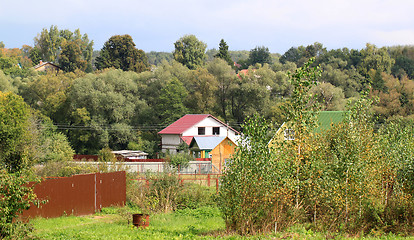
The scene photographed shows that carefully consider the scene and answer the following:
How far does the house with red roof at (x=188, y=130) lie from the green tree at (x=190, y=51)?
30289 mm

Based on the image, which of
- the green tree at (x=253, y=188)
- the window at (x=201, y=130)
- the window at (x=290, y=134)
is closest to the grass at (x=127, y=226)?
the green tree at (x=253, y=188)

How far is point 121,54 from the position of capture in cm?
9219

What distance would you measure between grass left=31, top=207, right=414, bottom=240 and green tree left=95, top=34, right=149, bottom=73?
69791 millimetres

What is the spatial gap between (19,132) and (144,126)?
21808 mm

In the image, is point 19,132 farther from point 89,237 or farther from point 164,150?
point 89,237

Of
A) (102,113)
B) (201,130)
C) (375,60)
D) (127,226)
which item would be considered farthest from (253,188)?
(375,60)

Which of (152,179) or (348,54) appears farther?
(348,54)

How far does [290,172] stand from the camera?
50.5 feet

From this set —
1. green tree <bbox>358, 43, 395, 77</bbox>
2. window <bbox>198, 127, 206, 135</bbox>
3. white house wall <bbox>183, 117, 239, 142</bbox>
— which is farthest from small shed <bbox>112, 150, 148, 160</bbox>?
green tree <bbox>358, 43, 395, 77</bbox>

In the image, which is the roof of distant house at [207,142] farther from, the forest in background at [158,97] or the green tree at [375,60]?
the green tree at [375,60]

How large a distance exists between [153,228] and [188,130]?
141ft

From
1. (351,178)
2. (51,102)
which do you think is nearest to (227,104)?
(51,102)

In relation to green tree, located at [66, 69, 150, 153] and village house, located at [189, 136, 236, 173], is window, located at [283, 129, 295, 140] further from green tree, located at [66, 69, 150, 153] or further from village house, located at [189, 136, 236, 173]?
green tree, located at [66, 69, 150, 153]

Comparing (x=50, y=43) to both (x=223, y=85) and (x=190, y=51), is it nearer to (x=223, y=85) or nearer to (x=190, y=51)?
(x=190, y=51)
